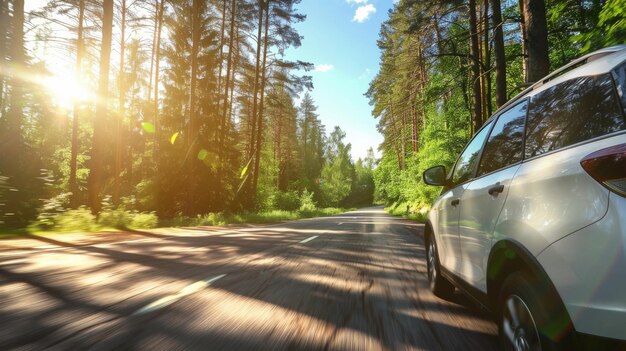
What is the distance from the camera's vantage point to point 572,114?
6.47ft

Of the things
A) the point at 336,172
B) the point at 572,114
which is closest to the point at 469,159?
the point at 572,114

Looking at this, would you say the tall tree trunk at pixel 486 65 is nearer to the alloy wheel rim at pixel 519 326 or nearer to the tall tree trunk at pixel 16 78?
the alloy wheel rim at pixel 519 326

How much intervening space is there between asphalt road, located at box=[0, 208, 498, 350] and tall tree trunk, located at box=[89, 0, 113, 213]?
740 cm

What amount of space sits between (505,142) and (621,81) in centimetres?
116

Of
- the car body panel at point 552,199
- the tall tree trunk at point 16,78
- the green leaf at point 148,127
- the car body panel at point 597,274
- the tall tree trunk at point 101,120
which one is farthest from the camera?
the green leaf at point 148,127

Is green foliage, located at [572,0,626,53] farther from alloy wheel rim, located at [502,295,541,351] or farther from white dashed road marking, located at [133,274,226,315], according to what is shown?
white dashed road marking, located at [133,274,226,315]

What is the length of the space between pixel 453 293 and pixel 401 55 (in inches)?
1002

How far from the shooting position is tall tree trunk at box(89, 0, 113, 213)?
42.3 ft

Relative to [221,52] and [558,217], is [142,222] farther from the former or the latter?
[221,52]

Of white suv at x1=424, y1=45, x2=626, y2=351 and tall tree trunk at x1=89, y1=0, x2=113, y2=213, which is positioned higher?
tall tree trunk at x1=89, y1=0, x2=113, y2=213

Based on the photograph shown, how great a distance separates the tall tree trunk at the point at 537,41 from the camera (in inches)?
301

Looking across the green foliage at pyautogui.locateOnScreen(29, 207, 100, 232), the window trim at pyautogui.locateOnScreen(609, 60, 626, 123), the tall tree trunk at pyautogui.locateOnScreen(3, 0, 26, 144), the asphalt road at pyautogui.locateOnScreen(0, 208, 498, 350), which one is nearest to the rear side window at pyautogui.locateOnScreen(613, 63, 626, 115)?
the window trim at pyautogui.locateOnScreen(609, 60, 626, 123)

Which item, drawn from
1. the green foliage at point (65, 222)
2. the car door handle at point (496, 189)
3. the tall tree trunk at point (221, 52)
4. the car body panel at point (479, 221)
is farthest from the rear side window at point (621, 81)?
the tall tree trunk at point (221, 52)

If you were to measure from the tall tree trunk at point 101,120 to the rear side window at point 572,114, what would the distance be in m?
13.7
